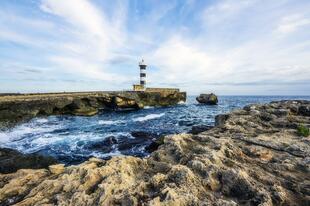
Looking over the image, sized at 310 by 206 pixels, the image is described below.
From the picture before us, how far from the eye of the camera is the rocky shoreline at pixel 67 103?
33.6m

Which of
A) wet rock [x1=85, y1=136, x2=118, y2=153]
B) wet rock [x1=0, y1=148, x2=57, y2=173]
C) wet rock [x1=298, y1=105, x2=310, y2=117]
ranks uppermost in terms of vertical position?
wet rock [x1=298, y1=105, x2=310, y2=117]

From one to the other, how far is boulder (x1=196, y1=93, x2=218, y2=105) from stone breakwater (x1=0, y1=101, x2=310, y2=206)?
214ft

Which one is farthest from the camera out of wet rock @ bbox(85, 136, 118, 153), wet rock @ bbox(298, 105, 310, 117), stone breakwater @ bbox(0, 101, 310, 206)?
wet rock @ bbox(85, 136, 118, 153)

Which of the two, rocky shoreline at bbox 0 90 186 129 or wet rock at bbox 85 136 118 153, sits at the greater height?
rocky shoreline at bbox 0 90 186 129

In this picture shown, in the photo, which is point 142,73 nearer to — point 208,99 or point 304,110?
point 208,99

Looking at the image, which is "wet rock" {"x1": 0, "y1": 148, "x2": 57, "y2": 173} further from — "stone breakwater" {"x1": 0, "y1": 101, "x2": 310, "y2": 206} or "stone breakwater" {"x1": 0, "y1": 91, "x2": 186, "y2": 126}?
"stone breakwater" {"x1": 0, "y1": 91, "x2": 186, "y2": 126}

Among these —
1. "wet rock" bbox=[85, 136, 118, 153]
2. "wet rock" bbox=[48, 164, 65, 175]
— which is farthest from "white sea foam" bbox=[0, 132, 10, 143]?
"wet rock" bbox=[48, 164, 65, 175]

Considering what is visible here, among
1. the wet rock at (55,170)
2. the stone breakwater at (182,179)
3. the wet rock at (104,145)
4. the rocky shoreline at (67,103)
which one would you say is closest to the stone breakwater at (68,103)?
the rocky shoreline at (67,103)

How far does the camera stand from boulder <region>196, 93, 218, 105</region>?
234 feet

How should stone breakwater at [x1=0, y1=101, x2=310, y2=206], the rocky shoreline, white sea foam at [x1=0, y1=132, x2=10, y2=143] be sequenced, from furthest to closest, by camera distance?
1. the rocky shoreline
2. white sea foam at [x1=0, y1=132, x2=10, y2=143]
3. stone breakwater at [x1=0, y1=101, x2=310, y2=206]

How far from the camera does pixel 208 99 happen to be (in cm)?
7231

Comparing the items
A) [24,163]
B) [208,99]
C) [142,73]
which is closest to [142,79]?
[142,73]

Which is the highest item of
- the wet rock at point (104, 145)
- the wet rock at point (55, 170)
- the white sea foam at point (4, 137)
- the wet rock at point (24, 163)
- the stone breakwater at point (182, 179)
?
the stone breakwater at point (182, 179)

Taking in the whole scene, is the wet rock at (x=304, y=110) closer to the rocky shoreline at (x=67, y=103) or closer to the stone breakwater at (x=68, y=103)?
A: the rocky shoreline at (x=67, y=103)
